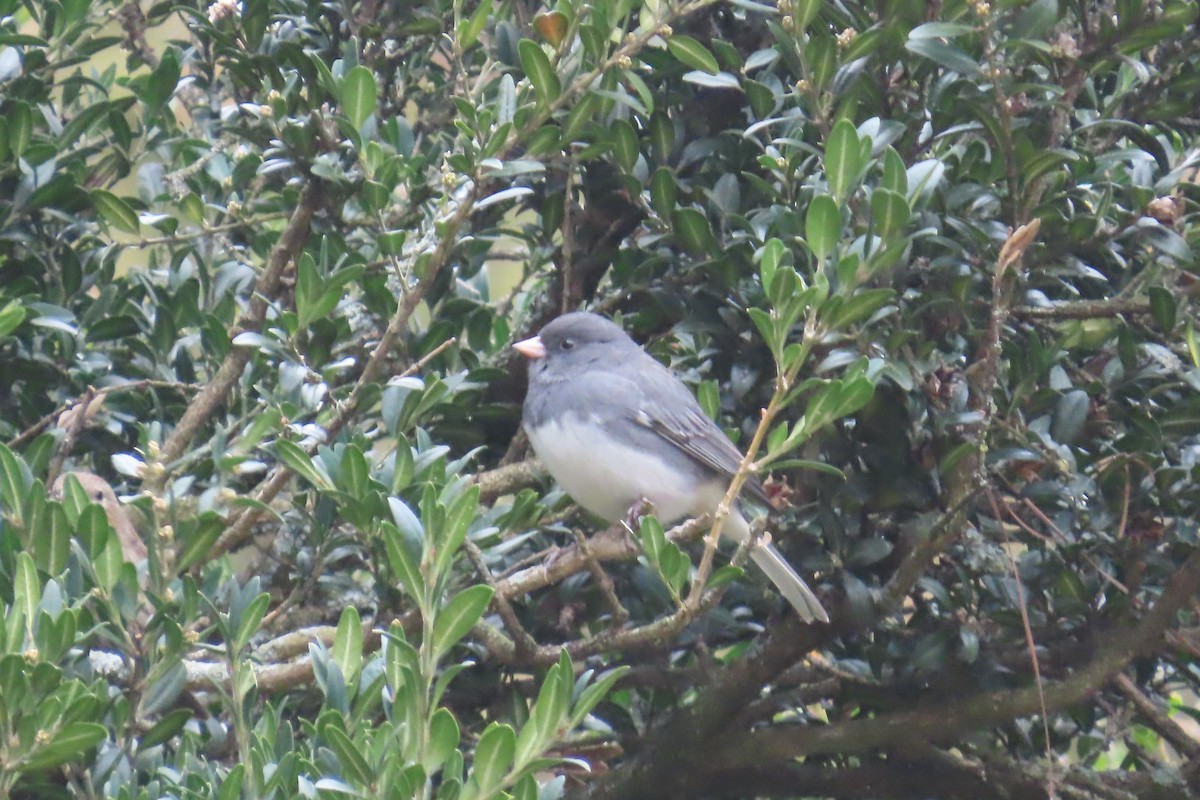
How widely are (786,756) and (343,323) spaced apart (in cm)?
119

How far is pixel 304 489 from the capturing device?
262 cm

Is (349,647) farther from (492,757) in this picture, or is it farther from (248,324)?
(248,324)

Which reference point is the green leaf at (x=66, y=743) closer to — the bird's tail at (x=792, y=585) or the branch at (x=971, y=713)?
the bird's tail at (x=792, y=585)

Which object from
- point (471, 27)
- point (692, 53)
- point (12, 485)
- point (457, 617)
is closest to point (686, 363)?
point (692, 53)

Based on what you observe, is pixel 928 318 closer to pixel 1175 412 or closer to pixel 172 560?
pixel 1175 412

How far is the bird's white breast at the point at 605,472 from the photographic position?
2.85m

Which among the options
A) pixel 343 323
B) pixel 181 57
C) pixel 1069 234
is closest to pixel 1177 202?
pixel 1069 234

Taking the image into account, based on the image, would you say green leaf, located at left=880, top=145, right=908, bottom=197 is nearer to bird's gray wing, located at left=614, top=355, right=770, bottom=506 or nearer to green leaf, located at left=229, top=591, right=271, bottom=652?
bird's gray wing, located at left=614, top=355, right=770, bottom=506

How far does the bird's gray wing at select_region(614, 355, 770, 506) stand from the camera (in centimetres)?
Result: 298

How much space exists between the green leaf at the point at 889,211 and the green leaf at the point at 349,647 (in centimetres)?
95

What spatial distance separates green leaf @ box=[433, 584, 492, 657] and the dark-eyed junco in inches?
42.5

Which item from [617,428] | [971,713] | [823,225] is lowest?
[971,713]

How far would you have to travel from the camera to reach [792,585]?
8.26 feet

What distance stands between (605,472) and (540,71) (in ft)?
3.33
